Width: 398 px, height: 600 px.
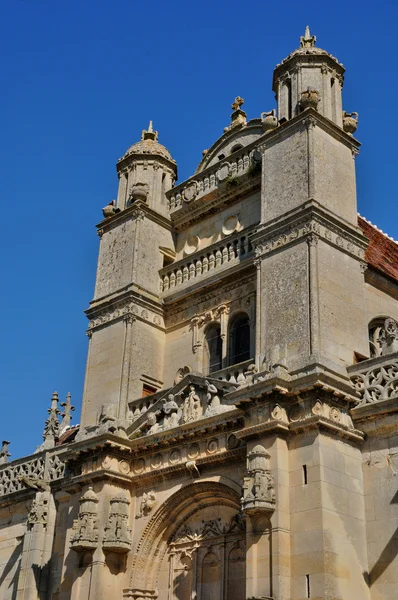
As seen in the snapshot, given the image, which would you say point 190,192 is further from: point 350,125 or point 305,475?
point 305,475

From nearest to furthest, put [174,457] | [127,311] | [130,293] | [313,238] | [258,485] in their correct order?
[258,485] → [313,238] → [174,457] → [127,311] → [130,293]

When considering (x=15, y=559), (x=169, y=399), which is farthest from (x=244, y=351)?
(x=15, y=559)

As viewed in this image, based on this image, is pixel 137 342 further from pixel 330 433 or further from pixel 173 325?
pixel 330 433

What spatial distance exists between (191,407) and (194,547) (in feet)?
10.3

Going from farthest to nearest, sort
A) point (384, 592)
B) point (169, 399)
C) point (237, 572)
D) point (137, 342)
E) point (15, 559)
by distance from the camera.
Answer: point (15, 559) → point (137, 342) → point (169, 399) → point (237, 572) → point (384, 592)

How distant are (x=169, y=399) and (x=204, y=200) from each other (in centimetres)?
A: 648

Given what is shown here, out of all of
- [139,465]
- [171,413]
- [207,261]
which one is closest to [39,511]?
[139,465]

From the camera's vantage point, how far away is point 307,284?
18828mm

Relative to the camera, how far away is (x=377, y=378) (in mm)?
17688

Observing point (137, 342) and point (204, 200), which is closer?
point (137, 342)

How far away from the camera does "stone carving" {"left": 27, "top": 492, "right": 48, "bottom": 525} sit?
2348cm

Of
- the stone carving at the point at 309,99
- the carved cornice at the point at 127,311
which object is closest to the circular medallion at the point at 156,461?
the carved cornice at the point at 127,311

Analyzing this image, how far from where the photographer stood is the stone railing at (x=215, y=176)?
23750mm

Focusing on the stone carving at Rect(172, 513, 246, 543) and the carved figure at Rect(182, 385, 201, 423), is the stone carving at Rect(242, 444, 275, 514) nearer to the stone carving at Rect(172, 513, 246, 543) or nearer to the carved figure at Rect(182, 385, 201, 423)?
the stone carving at Rect(172, 513, 246, 543)
